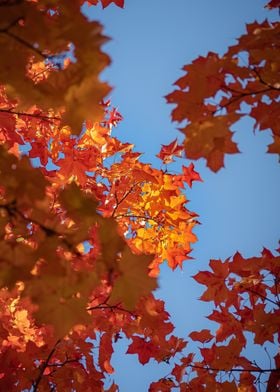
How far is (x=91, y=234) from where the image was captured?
3.69 metres

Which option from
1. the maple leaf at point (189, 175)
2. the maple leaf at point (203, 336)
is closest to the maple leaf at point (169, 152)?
the maple leaf at point (189, 175)

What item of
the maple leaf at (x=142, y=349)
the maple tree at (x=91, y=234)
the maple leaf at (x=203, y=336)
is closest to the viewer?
the maple tree at (x=91, y=234)

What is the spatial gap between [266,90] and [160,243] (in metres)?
2.60

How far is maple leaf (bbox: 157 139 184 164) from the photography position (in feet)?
14.4

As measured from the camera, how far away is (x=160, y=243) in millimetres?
4332

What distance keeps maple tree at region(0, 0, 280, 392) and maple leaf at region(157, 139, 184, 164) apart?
0.88 ft

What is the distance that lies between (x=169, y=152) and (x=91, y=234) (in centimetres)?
152

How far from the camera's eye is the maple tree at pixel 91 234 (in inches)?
65.0

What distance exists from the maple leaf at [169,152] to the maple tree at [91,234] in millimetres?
268

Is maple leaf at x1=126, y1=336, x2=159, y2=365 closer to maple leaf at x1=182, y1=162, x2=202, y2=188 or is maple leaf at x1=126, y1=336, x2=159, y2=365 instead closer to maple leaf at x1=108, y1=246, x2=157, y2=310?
maple leaf at x1=182, y1=162, x2=202, y2=188

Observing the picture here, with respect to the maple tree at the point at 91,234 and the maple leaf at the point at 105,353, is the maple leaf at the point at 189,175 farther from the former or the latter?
the maple leaf at the point at 105,353

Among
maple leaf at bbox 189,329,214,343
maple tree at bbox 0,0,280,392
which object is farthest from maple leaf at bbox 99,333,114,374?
maple leaf at bbox 189,329,214,343

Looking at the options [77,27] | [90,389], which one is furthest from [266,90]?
[90,389]

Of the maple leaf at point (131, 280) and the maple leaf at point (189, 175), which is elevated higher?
the maple leaf at point (189, 175)
